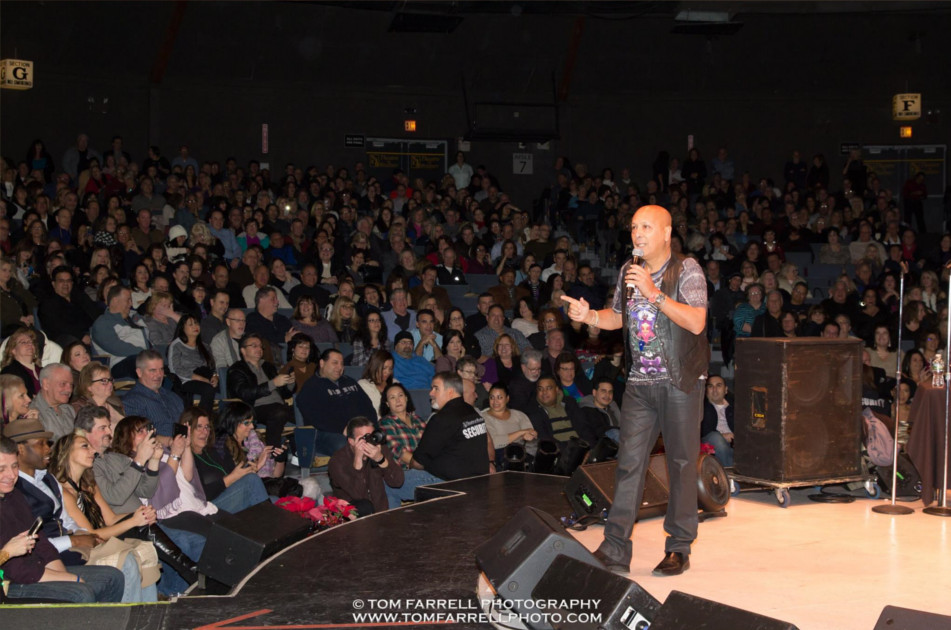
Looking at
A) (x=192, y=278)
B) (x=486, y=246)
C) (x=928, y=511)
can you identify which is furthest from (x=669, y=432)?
(x=486, y=246)

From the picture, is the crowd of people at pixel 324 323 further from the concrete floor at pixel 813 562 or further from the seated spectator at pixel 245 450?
the concrete floor at pixel 813 562

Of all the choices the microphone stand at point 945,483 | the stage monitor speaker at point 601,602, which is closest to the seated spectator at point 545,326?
the microphone stand at point 945,483

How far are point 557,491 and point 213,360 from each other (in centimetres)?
313

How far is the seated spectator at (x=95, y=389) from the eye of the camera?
18.7ft

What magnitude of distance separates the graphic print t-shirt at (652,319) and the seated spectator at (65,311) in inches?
189

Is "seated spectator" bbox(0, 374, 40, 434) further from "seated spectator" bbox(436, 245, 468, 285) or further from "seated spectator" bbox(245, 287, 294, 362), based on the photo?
"seated spectator" bbox(436, 245, 468, 285)

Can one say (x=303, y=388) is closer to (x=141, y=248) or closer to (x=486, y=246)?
(x=141, y=248)

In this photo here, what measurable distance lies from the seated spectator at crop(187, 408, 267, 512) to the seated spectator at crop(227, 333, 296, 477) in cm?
102

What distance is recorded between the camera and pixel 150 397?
607 cm

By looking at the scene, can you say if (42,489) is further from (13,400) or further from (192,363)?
(192,363)

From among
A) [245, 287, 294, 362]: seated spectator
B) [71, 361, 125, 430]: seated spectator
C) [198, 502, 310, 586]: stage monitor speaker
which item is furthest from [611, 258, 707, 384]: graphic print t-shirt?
[245, 287, 294, 362]: seated spectator

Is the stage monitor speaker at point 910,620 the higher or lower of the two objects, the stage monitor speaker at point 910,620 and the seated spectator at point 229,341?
the lower

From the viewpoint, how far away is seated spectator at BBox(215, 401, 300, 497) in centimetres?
553

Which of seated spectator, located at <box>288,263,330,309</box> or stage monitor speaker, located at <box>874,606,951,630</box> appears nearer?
stage monitor speaker, located at <box>874,606,951,630</box>
